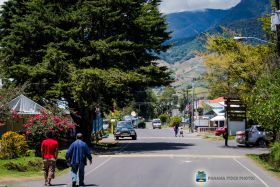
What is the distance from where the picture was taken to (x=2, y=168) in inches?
880

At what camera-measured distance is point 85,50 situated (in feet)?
123

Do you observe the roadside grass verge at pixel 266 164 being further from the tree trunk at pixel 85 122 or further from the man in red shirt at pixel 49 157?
the tree trunk at pixel 85 122

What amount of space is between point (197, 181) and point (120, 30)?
22.5 metres

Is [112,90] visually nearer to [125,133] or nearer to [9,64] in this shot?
[9,64]

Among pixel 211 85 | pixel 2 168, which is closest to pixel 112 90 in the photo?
pixel 211 85

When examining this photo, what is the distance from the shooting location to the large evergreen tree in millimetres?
36688

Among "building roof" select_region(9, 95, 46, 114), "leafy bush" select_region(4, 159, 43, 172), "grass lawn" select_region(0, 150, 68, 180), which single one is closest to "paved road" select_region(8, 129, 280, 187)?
"grass lawn" select_region(0, 150, 68, 180)

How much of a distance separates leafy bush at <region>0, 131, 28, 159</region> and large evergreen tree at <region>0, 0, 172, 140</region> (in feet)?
32.6

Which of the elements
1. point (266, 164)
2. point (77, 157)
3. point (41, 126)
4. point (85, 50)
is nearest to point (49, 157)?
point (77, 157)

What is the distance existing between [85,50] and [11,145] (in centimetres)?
1318

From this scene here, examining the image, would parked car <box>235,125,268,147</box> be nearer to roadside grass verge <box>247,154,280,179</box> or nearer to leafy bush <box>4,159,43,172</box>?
roadside grass verge <box>247,154,280,179</box>

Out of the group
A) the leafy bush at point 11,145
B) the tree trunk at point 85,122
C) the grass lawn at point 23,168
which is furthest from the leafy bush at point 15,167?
the tree trunk at point 85,122

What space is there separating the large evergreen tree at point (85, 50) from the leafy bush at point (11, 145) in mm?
9935

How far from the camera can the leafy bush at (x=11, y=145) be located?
25562mm
